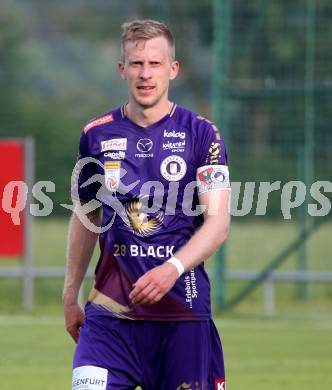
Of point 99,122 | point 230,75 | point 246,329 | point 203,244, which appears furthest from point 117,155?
point 230,75

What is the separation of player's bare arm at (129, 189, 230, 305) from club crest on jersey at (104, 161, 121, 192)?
387 millimetres

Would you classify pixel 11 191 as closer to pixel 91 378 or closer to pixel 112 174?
pixel 112 174

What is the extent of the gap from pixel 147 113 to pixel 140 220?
1.57 feet

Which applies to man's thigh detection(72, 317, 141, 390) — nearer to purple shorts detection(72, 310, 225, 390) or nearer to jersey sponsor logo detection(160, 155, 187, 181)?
purple shorts detection(72, 310, 225, 390)

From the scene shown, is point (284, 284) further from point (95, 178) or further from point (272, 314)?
point (95, 178)

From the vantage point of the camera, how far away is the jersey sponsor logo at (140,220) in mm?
5887

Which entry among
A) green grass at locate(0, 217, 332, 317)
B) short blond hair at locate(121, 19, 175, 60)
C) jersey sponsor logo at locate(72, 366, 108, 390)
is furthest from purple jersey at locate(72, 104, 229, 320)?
green grass at locate(0, 217, 332, 317)

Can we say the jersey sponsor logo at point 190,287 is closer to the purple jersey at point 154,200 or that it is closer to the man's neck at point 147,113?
the purple jersey at point 154,200

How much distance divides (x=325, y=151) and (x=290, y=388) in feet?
22.1

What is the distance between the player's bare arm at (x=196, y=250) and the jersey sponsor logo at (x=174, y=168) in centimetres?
14

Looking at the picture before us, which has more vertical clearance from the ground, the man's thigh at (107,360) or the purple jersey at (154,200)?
the purple jersey at (154,200)

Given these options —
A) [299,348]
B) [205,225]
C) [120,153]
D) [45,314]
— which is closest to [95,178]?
[120,153]

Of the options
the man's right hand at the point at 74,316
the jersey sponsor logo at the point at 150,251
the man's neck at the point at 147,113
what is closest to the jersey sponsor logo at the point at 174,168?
the man's neck at the point at 147,113

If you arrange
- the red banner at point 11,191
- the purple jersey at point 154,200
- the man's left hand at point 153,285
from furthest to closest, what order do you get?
1. the red banner at point 11,191
2. the purple jersey at point 154,200
3. the man's left hand at point 153,285
